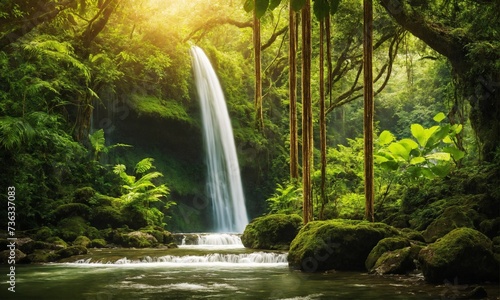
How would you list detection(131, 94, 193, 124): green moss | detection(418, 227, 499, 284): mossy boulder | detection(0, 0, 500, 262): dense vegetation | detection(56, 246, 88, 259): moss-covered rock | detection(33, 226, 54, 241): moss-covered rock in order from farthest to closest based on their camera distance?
1. detection(131, 94, 193, 124): green moss
2. detection(33, 226, 54, 241): moss-covered rock
3. detection(0, 0, 500, 262): dense vegetation
4. detection(56, 246, 88, 259): moss-covered rock
5. detection(418, 227, 499, 284): mossy boulder

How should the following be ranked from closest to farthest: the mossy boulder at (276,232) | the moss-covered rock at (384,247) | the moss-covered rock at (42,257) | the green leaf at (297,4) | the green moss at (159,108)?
1. the green leaf at (297,4)
2. the moss-covered rock at (384,247)
3. the moss-covered rock at (42,257)
4. the mossy boulder at (276,232)
5. the green moss at (159,108)

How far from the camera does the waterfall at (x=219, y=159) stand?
23.9 meters

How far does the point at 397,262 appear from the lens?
9305 millimetres

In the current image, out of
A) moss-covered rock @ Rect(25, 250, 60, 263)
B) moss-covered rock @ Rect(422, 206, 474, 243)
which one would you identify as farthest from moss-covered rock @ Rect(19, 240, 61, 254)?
moss-covered rock @ Rect(422, 206, 474, 243)

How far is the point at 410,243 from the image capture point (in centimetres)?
1032

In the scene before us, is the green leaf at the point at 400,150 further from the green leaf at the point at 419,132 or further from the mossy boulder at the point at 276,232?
the mossy boulder at the point at 276,232

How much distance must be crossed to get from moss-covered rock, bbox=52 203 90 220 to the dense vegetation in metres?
0.03

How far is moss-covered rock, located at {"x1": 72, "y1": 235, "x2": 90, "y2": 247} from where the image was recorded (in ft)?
46.2

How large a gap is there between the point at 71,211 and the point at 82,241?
1.89 meters

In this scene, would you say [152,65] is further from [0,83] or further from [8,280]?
[8,280]

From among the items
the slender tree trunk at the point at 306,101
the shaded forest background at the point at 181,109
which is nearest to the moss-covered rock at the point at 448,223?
the shaded forest background at the point at 181,109

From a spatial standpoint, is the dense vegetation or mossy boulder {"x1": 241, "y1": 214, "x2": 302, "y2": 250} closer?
the dense vegetation

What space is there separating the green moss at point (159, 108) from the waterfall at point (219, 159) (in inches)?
40.6

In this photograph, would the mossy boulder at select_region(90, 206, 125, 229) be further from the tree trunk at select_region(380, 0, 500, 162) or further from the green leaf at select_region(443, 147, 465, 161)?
the tree trunk at select_region(380, 0, 500, 162)
